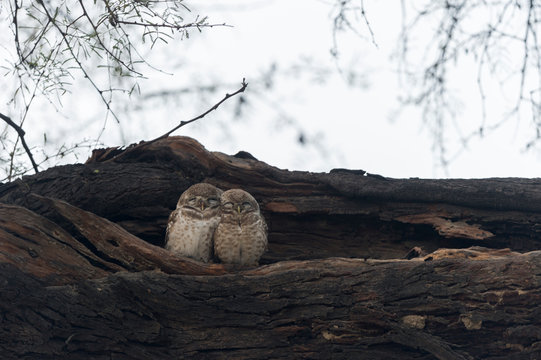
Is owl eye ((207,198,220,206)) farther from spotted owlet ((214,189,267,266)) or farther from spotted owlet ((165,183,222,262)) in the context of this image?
spotted owlet ((214,189,267,266))

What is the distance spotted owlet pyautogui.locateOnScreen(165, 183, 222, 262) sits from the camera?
4.59 m

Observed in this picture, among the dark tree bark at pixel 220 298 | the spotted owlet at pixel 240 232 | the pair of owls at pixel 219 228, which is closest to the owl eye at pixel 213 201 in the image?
the pair of owls at pixel 219 228

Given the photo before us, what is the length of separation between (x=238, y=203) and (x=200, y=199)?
0.88 ft

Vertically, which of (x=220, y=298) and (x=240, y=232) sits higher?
(x=240, y=232)

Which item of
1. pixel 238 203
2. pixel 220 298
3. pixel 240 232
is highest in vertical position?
pixel 238 203

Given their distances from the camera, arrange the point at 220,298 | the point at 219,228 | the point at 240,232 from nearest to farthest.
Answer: the point at 220,298
the point at 240,232
the point at 219,228

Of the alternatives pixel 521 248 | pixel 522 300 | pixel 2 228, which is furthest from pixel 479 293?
pixel 2 228

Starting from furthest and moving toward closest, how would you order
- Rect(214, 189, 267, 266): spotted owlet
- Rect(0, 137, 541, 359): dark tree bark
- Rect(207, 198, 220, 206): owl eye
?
Rect(207, 198, 220, 206): owl eye → Rect(214, 189, 267, 266): spotted owlet → Rect(0, 137, 541, 359): dark tree bark

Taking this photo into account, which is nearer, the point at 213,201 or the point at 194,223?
the point at 194,223

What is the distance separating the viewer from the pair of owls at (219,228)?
181 inches

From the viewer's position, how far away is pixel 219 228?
4.74 metres

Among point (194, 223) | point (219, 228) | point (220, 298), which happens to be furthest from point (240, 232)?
point (220, 298)

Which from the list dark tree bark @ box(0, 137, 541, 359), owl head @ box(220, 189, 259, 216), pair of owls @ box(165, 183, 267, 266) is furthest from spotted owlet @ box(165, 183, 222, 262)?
dark tree bark @ box(0, 137, 541, 359)

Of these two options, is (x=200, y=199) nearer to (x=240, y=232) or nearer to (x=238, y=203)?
(x=238, y=203)
